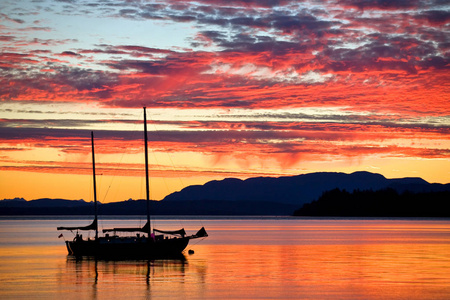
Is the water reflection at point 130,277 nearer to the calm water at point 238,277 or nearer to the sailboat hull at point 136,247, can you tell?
the calm water at point 238,277

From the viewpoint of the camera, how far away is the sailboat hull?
75062 millimetres

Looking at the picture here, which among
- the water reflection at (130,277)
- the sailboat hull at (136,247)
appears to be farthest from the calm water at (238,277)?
the sailboat hull at (136,247)

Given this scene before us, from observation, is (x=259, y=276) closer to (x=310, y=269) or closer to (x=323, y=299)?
(x=310, y=269)

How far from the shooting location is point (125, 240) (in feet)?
253

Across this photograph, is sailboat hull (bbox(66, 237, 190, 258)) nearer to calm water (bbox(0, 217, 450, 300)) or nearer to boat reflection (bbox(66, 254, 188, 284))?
boat reflection (bbox(66, 254, 188, 284))

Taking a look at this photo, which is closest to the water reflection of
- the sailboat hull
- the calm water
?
the calm water

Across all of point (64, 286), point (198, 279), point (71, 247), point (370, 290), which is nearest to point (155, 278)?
point (198, 279)

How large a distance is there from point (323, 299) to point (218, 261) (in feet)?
99.0

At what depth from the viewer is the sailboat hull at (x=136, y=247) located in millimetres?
75062

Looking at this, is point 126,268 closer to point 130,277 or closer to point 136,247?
point 130,277

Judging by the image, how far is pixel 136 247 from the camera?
75.2m

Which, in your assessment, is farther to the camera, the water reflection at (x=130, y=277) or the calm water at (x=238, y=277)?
the water reflection at (x=130, y=277)

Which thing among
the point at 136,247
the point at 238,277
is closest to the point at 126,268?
the point at 136,247

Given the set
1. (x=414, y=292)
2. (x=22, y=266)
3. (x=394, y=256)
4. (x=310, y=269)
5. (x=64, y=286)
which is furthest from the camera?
(x=394, y=256)
